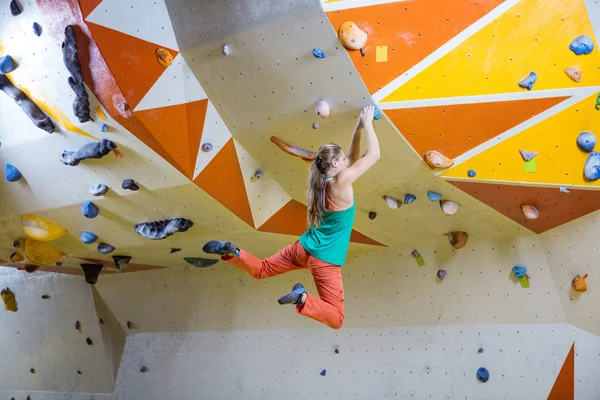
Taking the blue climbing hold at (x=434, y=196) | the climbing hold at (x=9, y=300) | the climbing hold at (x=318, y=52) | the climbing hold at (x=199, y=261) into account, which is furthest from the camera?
the climbing hold at (x=9, y=300)

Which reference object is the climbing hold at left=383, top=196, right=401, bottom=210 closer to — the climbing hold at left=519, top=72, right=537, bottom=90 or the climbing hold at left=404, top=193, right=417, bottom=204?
the climbing hold at left=404, top=193, right=417, bottom=204

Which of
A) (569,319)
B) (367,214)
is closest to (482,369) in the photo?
(569,319)

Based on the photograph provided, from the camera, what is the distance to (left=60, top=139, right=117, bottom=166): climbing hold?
13.4ft

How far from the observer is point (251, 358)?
5562 mm

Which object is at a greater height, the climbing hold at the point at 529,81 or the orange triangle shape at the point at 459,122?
the climbing hold at the point at 529,81

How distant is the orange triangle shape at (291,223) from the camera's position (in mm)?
4559

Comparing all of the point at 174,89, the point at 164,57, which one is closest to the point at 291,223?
the point at 174,89

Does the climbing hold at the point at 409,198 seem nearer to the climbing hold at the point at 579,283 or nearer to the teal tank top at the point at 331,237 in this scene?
the teal tank top at the point at 331,237

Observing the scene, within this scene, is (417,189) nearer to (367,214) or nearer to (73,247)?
(367,214)

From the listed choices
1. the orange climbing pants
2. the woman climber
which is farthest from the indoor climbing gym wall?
the orange climbing pants

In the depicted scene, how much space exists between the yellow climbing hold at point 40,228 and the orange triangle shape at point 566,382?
379 cm

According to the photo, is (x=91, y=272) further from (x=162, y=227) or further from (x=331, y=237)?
(x=331, y=237)

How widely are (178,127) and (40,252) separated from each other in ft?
7.77

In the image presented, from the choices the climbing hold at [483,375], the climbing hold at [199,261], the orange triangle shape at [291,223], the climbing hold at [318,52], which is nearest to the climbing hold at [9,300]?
the climbing hold at [199,261]
